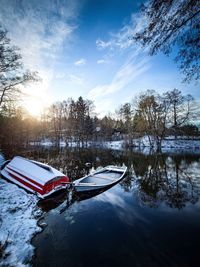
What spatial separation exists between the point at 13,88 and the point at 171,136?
3784 cm

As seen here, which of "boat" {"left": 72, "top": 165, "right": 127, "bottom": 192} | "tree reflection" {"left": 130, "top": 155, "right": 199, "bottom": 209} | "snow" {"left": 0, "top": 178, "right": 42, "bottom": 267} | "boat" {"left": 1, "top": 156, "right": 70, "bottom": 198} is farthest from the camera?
"boat" {"left": 72, "top": 165, "right": 127, "bottom": 192}

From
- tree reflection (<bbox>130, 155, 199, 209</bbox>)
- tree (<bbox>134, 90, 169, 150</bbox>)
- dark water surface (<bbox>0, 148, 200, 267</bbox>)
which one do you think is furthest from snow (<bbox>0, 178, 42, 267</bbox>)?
tree (<bbox>134, 90, 169, 150</bbox>)

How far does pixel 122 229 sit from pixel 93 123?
45047mm

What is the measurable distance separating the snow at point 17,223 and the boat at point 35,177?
32cm

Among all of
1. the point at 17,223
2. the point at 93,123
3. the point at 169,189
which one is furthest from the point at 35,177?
the point at 93,123

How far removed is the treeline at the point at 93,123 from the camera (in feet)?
39.3

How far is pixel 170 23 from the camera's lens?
3.82 meters

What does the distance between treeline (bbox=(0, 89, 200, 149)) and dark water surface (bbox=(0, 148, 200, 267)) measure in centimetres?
810

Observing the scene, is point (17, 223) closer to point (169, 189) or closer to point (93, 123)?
point (169, 189)

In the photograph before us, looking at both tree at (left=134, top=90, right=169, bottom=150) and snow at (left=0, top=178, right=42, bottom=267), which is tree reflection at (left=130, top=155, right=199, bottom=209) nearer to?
snow at (left=0, top=178, right=42, bottom=267)

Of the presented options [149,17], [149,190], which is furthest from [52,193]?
[149,17]

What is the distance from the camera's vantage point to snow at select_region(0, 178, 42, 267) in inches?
129

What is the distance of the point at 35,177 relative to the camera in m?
6.82

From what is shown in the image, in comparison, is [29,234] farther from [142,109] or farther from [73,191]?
[142,109]
